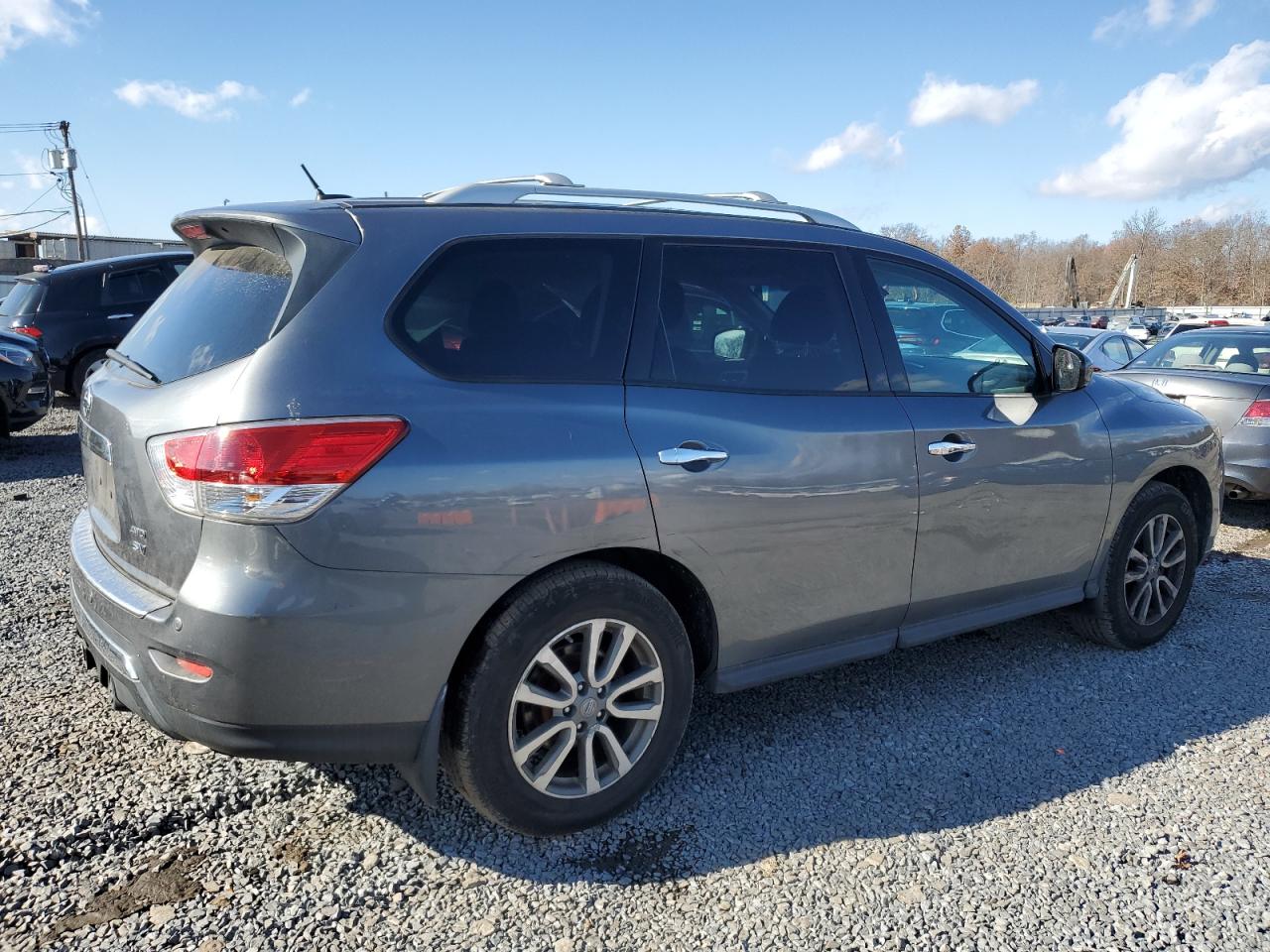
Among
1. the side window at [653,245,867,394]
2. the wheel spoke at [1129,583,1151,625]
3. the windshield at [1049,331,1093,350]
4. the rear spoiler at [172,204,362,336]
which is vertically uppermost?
the rear spoiler at [172,204,362,336]

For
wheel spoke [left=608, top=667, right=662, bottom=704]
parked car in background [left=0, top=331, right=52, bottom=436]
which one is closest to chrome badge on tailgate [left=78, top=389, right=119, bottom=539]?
wheel spoke [left=608, top=667, right=662, bottom=704]

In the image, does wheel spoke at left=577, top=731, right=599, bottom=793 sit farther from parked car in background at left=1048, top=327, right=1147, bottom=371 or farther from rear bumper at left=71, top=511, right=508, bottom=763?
parked car in background at left=1048, top=327, right=1147, bottom=371

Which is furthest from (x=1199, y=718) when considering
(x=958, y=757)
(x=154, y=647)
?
(x=154, y=647)

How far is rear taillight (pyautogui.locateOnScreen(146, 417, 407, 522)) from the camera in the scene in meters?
2.41

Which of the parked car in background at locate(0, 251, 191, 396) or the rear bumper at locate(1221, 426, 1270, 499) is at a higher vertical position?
the parked car in background at locate(0, 251, 191, 396)

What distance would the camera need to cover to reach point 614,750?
3.00 m

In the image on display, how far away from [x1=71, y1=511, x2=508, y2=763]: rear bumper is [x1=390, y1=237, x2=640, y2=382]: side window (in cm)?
65

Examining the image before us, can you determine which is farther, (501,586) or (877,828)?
(877,828)

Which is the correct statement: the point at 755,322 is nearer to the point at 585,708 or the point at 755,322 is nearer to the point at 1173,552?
the point at 585,708

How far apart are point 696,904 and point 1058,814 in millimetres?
1312

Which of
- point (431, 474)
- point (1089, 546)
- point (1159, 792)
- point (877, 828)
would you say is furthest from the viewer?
point (1089, 546)

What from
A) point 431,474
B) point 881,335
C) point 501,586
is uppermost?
point 881,335

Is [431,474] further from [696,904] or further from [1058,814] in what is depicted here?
[1058,814]

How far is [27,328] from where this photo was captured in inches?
453
